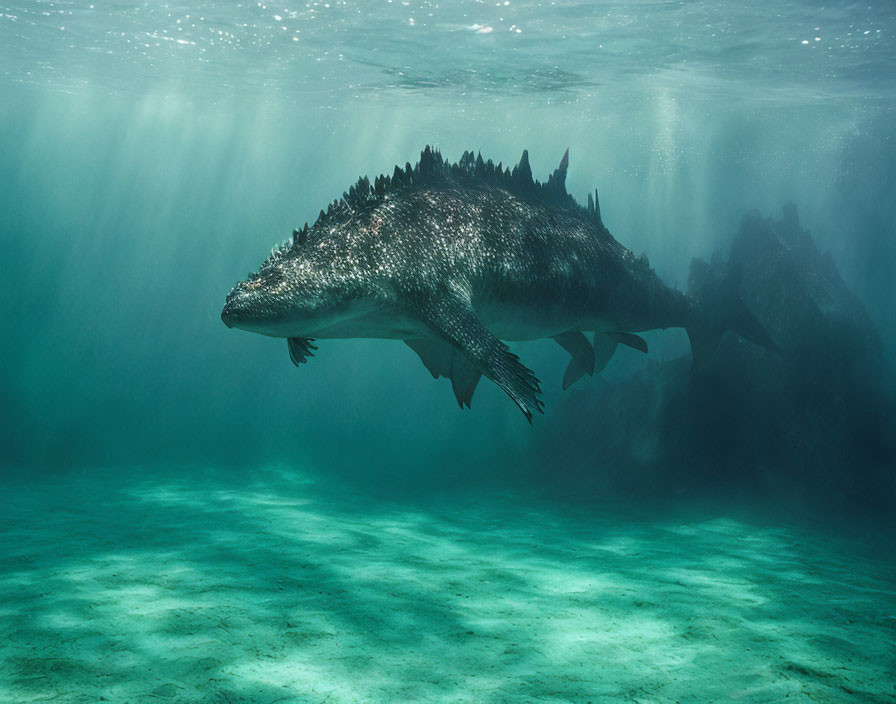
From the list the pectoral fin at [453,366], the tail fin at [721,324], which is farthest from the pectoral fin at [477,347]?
the tail fin at [721,324]

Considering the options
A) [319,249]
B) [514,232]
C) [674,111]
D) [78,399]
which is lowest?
[78,399]

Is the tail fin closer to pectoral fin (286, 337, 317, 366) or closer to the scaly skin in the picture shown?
the scaly skin

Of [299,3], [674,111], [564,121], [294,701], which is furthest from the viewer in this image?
[564,121]

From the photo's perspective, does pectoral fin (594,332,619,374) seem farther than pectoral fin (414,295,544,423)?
Yes

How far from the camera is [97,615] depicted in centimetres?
549

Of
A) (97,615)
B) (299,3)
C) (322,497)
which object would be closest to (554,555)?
(97,615)

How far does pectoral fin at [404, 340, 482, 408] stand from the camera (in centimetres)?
398

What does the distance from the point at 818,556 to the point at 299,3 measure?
1756 cm

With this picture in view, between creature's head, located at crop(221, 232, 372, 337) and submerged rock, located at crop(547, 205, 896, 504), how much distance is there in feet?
40.1

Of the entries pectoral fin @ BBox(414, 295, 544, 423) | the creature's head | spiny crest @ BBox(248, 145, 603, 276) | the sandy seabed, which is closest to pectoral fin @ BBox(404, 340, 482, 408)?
pectoral fin @ BBox(414, 295, 544, 423)

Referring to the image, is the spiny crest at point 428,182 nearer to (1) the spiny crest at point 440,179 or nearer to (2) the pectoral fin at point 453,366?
(1) the spiny crest at point 440,179

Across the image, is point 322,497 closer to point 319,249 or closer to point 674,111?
point 319,249

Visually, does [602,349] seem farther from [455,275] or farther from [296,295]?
[296,295]

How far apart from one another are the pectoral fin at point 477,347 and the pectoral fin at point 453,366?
0.18 m
